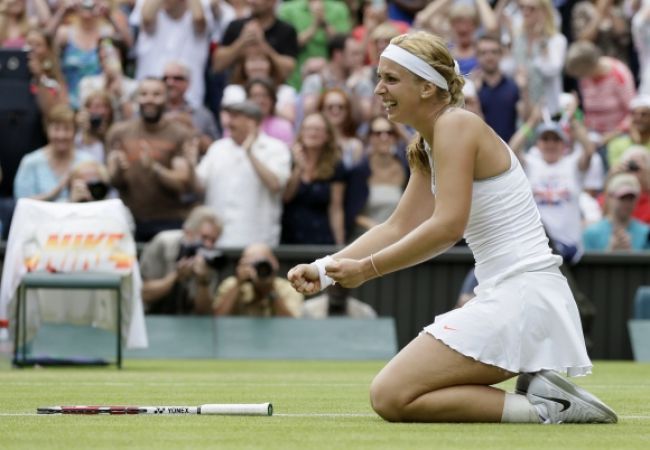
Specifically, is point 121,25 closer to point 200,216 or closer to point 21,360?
point 200,216

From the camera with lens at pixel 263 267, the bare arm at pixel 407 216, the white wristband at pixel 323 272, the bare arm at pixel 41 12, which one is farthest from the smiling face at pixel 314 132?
the white wristband at pixel 323 272

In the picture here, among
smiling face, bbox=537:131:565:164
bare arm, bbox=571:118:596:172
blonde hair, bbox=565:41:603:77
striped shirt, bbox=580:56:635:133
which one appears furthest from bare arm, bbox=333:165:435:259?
striped shirt, bbox=580:56:635:133

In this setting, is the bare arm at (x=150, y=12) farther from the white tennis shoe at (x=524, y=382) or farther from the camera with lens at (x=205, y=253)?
the white tennis shoe at (x=524, y=382)

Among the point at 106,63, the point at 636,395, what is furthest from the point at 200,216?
the point at 636,395

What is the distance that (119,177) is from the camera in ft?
51.2

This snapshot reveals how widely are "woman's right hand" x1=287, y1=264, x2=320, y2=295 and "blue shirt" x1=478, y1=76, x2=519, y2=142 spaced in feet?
33.4

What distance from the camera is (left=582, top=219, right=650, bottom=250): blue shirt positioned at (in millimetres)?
16172

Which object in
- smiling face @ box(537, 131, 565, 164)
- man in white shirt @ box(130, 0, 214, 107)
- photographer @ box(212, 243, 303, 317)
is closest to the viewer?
photographer @ box(212, 243, 303, 317)

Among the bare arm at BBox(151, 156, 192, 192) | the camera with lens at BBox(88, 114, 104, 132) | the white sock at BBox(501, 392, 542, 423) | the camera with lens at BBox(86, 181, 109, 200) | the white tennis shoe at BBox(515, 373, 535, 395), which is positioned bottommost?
→ the white sock at BBox(501, 392, 542, 423)

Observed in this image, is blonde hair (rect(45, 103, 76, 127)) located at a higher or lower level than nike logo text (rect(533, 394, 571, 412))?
higher

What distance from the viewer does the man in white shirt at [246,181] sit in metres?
15.5

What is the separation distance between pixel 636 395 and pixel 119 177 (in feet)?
24.0

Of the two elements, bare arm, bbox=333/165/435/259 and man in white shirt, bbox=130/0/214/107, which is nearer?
bare arm, bbox=333/165/435/259

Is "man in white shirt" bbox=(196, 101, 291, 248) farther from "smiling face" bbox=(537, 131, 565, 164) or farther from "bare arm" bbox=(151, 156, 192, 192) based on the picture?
"smiling face" bbox=(537, 131, 565, 164)
